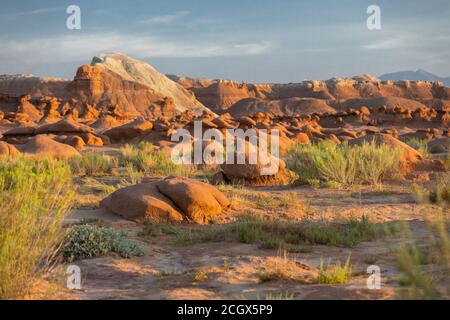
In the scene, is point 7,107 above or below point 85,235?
above

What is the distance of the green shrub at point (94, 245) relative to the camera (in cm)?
612

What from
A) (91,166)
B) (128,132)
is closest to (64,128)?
(128,132)

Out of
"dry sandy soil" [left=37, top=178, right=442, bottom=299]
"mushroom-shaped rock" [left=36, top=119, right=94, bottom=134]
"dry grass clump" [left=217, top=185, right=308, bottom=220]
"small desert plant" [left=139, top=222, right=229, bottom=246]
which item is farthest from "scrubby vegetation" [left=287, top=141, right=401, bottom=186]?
"mushroom-shaped rock" [left=36, top=119, right=94, bottom=134]

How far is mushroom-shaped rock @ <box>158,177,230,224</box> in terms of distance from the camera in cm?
837

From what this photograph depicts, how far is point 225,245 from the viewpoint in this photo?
6922 millimetres

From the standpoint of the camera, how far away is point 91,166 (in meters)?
13.9

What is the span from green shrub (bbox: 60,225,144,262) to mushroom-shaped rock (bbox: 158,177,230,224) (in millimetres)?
1880

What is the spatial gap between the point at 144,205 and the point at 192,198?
704 millimetres

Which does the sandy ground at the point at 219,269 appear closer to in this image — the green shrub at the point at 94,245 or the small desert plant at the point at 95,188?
the green shrub at the point at 94,245

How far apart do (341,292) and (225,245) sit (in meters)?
2.77

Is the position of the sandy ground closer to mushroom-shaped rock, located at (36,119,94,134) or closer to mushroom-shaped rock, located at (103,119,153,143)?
mushroom-shaped rock, located at (36,119,94,134)

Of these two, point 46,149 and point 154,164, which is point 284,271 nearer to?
point 154,164
